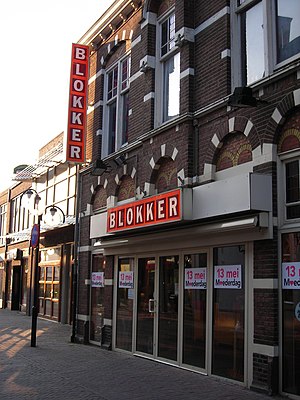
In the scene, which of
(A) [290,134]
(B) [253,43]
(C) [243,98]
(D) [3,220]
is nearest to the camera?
(A) [290,134]

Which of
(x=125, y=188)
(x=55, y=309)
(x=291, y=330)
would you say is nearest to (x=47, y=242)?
(x=55, y=309)

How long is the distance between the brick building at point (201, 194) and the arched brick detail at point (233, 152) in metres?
0.03

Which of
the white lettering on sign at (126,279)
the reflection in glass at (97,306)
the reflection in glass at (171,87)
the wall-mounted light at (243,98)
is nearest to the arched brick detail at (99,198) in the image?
the reflection in glass at (97,306)

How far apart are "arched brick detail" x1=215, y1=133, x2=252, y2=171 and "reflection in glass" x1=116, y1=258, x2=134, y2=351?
4091 mm

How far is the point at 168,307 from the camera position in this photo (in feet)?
36.9

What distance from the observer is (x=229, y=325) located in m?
9.27

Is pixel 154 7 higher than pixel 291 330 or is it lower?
higher

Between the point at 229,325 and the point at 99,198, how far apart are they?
703cm

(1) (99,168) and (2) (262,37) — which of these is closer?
(2) (262,37)

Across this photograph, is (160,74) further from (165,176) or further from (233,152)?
(233,152)

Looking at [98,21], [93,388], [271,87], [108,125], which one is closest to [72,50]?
[98,21]

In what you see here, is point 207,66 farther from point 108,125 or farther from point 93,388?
point 93,388

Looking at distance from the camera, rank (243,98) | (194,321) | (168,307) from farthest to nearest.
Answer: (168,307) < (194,321) < (243,98)

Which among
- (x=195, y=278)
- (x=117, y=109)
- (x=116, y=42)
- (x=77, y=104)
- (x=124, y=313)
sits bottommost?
(x=124, y=313)
